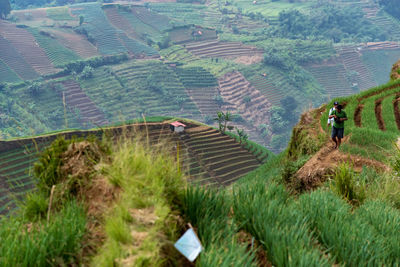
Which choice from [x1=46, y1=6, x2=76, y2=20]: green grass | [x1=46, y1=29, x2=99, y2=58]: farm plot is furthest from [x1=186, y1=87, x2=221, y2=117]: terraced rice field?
[x1=46, y1=6, x2=76, y2=20]: green grass

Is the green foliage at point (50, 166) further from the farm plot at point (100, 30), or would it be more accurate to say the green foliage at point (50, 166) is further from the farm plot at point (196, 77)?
the farm plot at point (100, 30)

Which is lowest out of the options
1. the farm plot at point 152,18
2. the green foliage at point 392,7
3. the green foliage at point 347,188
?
the farm plot at point 152,18

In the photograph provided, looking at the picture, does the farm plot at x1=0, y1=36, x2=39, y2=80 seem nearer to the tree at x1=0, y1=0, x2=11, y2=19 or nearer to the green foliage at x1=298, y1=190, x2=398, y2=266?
the tree at x1=0, y1=0, x2=11, y2=19

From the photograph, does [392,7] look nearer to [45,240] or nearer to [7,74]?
[7,74]

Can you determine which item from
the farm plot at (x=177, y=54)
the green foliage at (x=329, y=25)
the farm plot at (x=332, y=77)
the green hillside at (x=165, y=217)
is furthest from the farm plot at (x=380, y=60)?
the green hillside at (x=165, y=217)

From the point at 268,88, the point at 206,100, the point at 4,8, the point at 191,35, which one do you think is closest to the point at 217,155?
the point at 206,100

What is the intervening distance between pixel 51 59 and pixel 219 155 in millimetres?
88855

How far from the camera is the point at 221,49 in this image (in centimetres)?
14062

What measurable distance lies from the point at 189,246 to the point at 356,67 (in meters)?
151

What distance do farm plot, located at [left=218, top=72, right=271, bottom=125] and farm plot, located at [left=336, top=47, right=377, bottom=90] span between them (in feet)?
130

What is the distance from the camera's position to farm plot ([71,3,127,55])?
132 metres

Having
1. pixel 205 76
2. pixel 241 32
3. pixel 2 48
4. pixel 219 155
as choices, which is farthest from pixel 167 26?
pixel 219 155

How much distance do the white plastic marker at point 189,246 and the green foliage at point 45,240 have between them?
73 centimetres

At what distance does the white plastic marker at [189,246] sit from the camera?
8.55 feet
